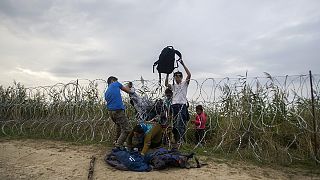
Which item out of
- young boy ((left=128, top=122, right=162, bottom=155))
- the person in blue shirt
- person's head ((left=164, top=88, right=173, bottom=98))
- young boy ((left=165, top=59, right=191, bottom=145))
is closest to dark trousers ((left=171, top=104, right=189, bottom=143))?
young boy ((left=165, top=59, right=191, bottom=145))

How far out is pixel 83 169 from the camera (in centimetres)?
608

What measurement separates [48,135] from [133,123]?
276cm

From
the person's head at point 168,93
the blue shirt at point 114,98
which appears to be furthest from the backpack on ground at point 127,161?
the person's head at point 168,93

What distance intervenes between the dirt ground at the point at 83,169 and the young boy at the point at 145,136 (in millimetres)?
692

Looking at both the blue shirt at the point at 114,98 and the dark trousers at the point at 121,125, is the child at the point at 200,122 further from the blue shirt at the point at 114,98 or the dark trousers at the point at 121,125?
the blue shirt at the point at 114,98

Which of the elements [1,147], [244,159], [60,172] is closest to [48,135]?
[1,147]

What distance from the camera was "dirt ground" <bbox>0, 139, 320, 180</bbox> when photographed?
5629mm

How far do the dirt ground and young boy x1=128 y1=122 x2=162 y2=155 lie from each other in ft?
2.27

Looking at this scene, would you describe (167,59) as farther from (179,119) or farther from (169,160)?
(169,160)

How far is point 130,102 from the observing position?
8602 mm

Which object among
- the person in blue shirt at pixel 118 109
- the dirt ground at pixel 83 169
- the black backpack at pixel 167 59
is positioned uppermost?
the black backpack at pixel 167 59

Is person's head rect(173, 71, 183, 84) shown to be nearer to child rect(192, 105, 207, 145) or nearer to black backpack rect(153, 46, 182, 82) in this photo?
black backpack rect(153, 46, 182, 82)

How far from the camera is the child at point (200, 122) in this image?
830 centimetres

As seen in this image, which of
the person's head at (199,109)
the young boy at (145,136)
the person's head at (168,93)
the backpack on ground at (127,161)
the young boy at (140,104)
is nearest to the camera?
the backpack on ground at (127,161)
